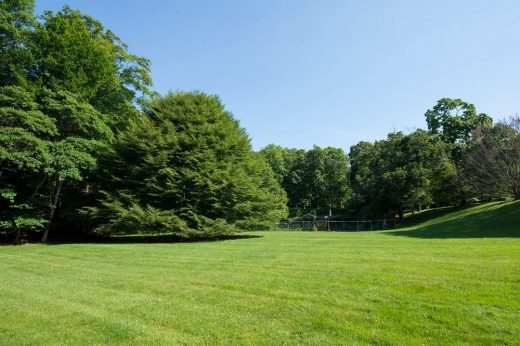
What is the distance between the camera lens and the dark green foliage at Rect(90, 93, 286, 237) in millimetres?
20859

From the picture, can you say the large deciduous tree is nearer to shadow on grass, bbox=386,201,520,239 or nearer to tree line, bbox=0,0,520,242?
tree line, bbox=0,0,520,242

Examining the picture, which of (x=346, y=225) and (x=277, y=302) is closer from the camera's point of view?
(x=277, y=302)

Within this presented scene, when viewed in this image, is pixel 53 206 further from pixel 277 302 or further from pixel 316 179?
pixel 316 179

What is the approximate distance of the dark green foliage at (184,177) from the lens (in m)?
20.9

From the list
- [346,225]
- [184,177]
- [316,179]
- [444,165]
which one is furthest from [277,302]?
[316,179]

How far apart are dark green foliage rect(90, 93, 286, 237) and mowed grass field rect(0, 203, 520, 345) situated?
997cm

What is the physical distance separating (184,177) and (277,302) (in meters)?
15.7

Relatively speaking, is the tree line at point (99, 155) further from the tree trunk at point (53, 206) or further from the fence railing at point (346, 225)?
the fence railing at point (346, 225)

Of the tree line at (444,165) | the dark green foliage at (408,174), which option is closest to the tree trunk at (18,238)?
the tree line at (444,165)

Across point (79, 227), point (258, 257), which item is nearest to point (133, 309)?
point (258, 257)

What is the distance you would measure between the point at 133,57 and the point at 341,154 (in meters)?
60.7

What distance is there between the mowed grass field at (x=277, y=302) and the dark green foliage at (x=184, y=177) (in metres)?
9.97

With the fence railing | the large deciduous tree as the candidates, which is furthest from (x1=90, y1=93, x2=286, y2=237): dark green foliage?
the fence railing

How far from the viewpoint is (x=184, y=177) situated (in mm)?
21188
